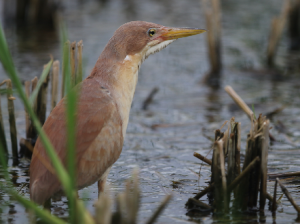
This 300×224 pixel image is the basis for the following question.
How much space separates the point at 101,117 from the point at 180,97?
3889mm

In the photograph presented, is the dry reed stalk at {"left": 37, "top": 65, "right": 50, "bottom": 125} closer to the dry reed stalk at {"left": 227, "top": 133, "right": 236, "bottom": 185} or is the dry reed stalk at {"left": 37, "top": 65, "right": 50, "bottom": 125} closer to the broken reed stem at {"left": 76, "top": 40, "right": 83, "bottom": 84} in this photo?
the broken reed stem at {"left": 76, "top": 40, "right": 83, "bottom": 84}

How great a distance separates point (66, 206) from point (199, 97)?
3.96m

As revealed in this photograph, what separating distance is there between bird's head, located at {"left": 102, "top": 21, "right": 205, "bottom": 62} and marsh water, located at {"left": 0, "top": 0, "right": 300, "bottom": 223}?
1173 mm

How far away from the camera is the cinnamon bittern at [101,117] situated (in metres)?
3.49

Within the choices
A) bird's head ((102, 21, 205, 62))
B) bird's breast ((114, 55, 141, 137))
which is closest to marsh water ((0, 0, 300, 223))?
bird's breast ((114, 55, 141, 137))

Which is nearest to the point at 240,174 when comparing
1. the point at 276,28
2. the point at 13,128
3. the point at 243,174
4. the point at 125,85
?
the point at 243,174

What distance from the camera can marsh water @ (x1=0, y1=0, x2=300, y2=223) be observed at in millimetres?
4109

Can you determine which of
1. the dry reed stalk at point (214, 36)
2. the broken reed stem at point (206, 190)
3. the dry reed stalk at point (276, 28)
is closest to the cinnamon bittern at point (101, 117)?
the broken reed stem at point (206, 190)

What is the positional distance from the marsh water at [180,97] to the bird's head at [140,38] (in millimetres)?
1173

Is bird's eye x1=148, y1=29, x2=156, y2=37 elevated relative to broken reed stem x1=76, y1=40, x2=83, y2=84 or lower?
elevated

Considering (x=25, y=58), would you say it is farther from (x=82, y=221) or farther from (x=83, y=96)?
(x=82, y=221)

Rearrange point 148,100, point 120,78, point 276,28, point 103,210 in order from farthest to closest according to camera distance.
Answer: point 276,28 → point 148,100 → point 120,78 → point 103,210

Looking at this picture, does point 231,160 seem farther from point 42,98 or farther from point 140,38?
point 42,98

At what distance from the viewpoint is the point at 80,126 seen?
3588mm
